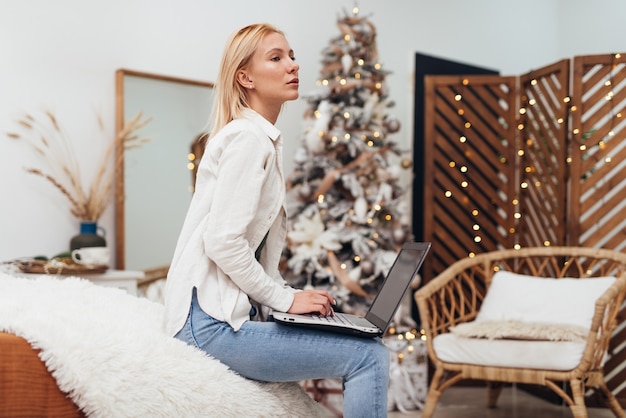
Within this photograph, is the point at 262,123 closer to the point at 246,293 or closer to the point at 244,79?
the point at 244,79

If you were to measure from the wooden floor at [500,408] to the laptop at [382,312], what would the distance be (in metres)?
2.04

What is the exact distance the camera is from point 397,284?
1.85 meters

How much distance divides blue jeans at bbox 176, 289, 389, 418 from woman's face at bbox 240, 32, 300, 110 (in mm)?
581

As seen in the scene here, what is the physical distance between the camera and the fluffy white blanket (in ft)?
4.92

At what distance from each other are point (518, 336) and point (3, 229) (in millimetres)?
2403

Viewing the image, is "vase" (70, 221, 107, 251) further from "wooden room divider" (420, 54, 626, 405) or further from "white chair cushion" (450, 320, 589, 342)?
"wooden room divider" (420, 54, 626, 405)

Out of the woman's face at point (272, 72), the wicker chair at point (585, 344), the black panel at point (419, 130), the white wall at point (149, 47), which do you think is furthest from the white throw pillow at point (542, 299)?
the woman's face at point (272, 72)

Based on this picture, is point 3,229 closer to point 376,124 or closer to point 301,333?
point 376,124

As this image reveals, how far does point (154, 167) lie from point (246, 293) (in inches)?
92.3

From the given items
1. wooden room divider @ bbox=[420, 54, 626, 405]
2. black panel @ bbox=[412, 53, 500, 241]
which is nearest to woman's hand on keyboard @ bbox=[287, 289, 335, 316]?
wooden room divider @ bbox=[420, 54, 626, 405]

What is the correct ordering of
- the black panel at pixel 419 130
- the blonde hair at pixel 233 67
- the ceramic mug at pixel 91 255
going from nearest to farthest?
1. the blonde hair at pixel 233 67
2. the ceramic mug at pixel 91 255
3. the black panel at pixel 419 130

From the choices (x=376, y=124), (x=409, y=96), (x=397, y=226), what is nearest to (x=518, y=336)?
(x=397, y=226)

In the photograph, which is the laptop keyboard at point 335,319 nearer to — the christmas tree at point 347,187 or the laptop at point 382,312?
the laptop at point 382,312

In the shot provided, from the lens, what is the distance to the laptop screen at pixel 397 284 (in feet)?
5.85
